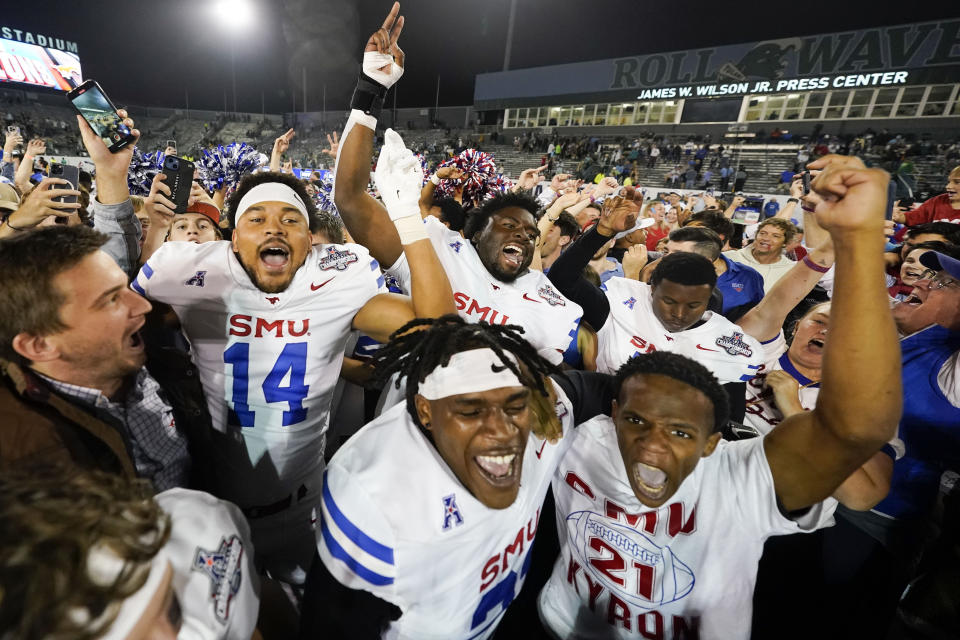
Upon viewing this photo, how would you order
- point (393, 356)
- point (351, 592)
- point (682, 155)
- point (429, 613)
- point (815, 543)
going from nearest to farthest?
point (351, 592), point (429, 613), point (393, 356), point (815, 543), point (682, 155)

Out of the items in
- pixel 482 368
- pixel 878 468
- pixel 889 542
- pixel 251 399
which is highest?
pixel 482 368

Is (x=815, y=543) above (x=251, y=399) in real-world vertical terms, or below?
below

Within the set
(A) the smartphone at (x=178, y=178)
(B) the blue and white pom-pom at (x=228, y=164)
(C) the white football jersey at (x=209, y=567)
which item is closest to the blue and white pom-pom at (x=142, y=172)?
(B) the blue and white pom-pom at (x=228, y=164)

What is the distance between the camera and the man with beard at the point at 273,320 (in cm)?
218

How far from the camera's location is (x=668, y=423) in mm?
1621

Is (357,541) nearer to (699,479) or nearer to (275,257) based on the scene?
(699,479)

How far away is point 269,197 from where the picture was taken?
7.48 ft

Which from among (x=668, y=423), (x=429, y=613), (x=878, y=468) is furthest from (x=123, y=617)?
(x=878, y=468)

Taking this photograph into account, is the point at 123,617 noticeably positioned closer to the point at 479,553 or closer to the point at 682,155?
the point at 479,553

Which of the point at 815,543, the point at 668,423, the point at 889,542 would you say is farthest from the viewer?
the point at 815,543

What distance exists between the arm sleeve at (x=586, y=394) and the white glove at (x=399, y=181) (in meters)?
1.07

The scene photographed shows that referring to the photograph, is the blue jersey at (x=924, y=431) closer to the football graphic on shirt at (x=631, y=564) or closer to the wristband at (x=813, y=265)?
the wristband at (x=813, y=265)

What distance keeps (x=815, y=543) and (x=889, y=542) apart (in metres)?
0.64

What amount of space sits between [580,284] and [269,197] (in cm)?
223
